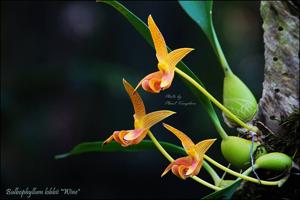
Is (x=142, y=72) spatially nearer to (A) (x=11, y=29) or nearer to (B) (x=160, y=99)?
(B) (x=160, y=99)

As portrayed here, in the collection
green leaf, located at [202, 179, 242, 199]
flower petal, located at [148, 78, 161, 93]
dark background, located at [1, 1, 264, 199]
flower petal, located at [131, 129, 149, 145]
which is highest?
flower petal, located at [148, 78, 161, 93]

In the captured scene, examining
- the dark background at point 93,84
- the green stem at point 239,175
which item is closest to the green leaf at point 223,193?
the green stem at point 239,175

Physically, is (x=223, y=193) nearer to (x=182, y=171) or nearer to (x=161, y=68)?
(x=182, y=171)

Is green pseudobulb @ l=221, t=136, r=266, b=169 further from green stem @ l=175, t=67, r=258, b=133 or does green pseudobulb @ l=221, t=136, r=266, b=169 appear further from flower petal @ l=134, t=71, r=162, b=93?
flower petal @ l=134, t=71, r=162, b=93

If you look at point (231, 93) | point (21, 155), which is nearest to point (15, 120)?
point (21, 155)

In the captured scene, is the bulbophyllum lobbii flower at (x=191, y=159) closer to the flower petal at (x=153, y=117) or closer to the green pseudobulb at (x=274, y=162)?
the flower petal at (x=153, y=117)

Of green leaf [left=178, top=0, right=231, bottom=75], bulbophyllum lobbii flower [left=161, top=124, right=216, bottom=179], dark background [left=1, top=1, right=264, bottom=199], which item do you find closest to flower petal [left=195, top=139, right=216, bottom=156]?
bulbophyllum lobbii flower [left=161, top=124, right=216, bottom=179]
